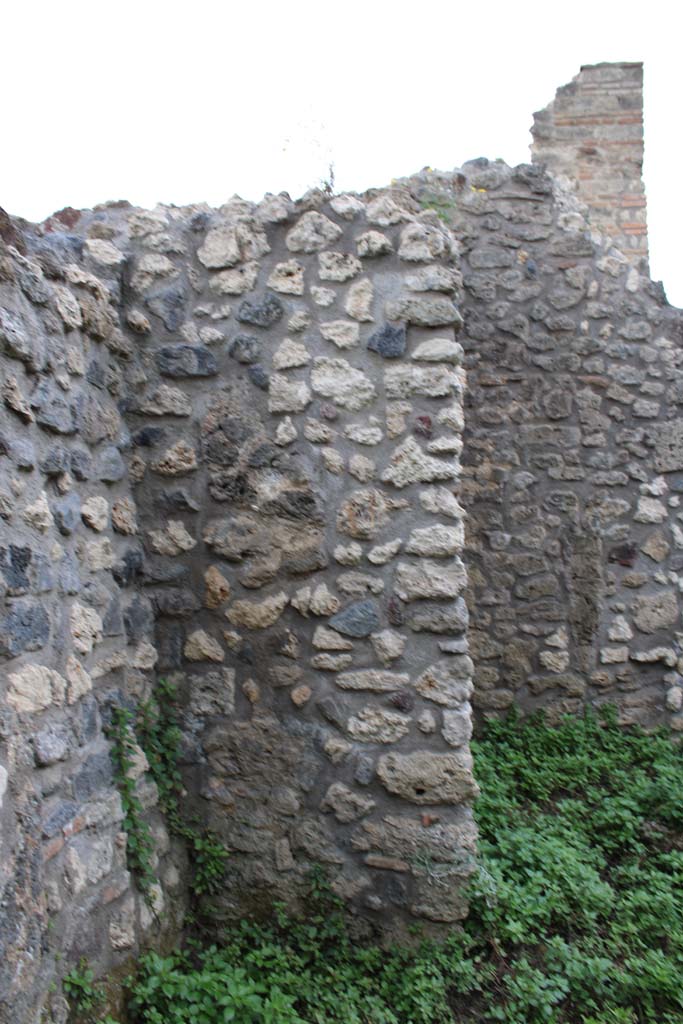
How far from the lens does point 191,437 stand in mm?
3377

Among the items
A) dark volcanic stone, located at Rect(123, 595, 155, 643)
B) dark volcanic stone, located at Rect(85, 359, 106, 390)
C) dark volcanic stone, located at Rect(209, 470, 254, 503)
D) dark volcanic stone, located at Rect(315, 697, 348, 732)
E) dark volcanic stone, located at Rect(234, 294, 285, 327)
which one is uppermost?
dark volcanic stone, located at Rect(234, 294, 285, 327)

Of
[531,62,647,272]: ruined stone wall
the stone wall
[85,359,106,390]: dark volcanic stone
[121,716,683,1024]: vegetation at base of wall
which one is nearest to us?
[121,716,683,1024]: vegetation at base of wall

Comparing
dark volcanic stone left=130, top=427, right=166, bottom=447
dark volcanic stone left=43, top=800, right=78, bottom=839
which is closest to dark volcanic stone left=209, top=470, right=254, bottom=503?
dark volcanic stone left=130, top=427, right=166, bottom=447

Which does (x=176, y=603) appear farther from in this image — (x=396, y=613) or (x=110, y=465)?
(x=396, y=613)

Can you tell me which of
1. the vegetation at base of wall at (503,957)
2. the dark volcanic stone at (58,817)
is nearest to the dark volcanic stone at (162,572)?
the dark volcanic stone at (58,817)

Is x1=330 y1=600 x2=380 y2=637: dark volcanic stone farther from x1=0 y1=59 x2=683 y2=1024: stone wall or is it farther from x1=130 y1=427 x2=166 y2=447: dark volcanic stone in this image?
x1=130 y1=427 x2=166 y2=447: dark volcanic stone

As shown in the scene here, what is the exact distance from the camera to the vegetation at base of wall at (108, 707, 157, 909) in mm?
2904

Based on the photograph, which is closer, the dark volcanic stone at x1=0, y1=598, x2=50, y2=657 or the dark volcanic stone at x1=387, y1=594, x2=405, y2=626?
the dark volcanic stone at x1=0, y1=598, x2=50, y2=657

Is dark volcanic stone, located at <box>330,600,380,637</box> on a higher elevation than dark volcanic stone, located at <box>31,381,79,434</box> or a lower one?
lower

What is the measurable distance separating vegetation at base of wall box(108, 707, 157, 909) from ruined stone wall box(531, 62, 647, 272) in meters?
7.37

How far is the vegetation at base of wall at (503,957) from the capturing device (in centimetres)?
282

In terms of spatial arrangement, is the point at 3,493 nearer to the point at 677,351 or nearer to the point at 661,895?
the point at 661,895

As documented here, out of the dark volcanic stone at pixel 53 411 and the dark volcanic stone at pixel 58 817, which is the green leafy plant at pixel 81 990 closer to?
the dark volcanic stone at pixel 58 817

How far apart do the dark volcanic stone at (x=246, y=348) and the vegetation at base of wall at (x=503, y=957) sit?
2.00 meters
